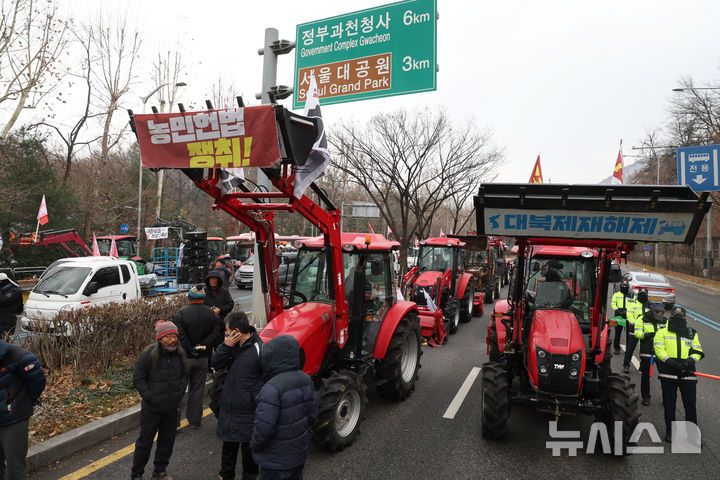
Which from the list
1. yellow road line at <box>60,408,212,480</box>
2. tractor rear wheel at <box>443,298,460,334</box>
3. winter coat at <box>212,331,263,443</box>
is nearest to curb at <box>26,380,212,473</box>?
yellow road line at <box>60,408,212,480</box>

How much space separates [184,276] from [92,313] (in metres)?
8.04

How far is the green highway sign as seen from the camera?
7.33 m

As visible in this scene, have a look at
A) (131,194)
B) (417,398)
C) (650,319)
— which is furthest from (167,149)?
(131,194)

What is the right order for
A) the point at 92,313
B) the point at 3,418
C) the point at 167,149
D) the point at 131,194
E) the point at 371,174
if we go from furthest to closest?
1. the point at 131,194
2. the point at 371,174
3. the point at 92,313
4. the point at 167,149
5. the point at 3,418

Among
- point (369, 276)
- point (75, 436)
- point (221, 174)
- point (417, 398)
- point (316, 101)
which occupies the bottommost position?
point (417, 398)

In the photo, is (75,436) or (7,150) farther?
(7,150)

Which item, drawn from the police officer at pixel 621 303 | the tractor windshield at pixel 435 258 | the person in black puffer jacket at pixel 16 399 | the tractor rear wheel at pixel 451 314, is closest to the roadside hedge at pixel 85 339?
the person in black puffer jacket at pixel 16 399

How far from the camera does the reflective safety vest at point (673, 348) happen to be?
504 cm

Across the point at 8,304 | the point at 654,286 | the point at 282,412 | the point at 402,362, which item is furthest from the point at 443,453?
the point at 654,286

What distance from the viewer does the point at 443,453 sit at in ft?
15.5

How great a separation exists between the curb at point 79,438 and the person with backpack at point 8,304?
10.5 feet

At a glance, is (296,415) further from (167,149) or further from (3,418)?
(167,149)

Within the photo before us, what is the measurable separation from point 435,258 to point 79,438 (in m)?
9.68

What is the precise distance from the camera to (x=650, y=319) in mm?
5953
